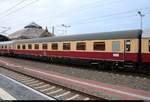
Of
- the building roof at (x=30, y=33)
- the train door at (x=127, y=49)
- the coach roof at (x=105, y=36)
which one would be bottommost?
the train door at (x=127, y=49)

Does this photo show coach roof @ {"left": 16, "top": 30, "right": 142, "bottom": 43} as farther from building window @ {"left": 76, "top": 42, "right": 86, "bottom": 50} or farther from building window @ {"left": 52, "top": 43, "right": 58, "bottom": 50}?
building window @ {"left": 52, "top": 43, "right": 58, "bottom": 50}

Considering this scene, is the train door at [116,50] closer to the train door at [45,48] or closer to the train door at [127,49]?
the train door at [127,49]

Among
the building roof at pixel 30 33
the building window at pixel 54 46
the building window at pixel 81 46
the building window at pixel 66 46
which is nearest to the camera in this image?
the building window at pixel 81 46

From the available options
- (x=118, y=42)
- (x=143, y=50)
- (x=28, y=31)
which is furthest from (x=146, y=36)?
(x=28, y=31)

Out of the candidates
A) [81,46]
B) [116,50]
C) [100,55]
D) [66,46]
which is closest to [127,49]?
[116,50]

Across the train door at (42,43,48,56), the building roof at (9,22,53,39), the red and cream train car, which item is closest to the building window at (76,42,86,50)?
the red and cream train car

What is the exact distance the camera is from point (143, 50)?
72.1ft

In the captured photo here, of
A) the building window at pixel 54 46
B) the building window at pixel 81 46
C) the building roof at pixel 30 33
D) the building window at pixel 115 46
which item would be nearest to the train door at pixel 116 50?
the building window at pixel 115 46

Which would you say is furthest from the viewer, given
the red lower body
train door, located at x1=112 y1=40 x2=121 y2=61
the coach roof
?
train door, located at x1=112 y1=40 x2=121 y2=61

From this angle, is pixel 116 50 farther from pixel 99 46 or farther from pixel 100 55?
pixel 99 46

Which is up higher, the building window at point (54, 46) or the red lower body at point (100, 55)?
the building window at point (54, 46)

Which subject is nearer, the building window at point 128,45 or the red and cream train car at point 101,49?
the red and cream train car at point 101,49

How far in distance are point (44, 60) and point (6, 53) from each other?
21.5 metres

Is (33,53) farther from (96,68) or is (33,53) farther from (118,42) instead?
(118,42)
